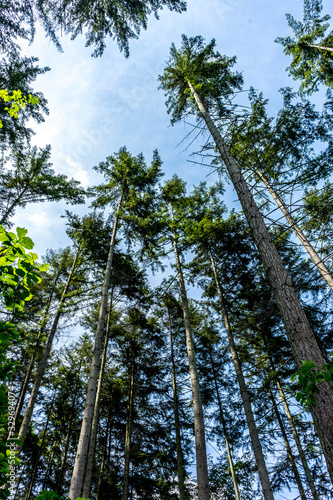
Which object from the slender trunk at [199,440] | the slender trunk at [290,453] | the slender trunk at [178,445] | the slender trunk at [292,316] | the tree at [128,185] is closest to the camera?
the slender trunk at [292,316]

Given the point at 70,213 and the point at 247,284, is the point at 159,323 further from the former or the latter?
the point at 70,213

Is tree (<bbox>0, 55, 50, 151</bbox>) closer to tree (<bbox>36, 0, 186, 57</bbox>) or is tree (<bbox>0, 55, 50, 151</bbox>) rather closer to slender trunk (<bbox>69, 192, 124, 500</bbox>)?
tree (<bbox>36, 0, 186, 57</bbox>)

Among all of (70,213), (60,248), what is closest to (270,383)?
(70,213)

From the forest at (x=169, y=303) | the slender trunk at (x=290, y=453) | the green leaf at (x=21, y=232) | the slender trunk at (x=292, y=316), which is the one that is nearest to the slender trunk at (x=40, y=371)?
the forest at (x=169, y=303)

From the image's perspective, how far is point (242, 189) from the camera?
5.12m

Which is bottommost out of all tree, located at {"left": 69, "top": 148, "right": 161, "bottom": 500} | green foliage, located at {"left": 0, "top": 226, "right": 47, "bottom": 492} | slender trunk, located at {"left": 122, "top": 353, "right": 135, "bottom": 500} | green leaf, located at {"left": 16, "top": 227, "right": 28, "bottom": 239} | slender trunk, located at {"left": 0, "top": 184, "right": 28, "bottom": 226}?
green foliage, located at {"left": 0, "top": 226, "right": 47, "bottom": 492}

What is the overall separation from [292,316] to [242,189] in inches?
108

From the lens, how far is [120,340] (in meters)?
11.8

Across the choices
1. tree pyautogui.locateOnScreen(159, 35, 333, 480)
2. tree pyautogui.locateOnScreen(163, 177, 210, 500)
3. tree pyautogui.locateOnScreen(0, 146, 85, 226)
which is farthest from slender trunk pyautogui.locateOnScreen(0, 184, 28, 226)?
tree pyautogui.locateOnScreen(159, 35, 333, 480)

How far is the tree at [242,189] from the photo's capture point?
9.27 feet

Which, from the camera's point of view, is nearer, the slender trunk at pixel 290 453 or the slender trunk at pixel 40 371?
the slender trunk at pixel 290 453

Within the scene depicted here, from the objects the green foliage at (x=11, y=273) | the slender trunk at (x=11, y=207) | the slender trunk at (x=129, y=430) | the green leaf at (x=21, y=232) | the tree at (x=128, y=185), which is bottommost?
the green foliage at (x=11, y=273)

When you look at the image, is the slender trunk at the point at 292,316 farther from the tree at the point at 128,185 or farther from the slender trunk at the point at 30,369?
the slender trunk at the point at 30,369

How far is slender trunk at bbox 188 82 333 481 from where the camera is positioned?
8.88 feet
